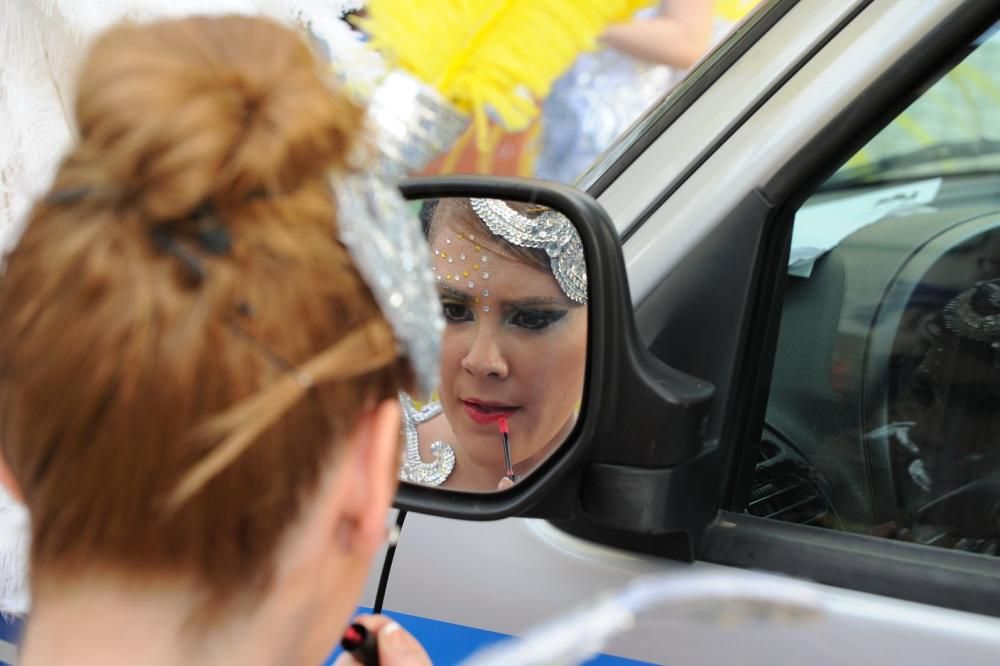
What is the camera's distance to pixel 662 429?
1272 millimetres

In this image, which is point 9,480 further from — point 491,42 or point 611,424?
point 491,42

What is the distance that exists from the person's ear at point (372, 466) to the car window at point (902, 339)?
689 mm

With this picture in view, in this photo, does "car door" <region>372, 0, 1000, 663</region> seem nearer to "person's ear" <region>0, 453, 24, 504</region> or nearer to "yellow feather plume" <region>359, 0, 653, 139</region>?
"yellow feather plume" <region>359, 0, 653, 139</region>

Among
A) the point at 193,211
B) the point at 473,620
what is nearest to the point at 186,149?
the point at 193,211

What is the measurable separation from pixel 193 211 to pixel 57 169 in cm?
16

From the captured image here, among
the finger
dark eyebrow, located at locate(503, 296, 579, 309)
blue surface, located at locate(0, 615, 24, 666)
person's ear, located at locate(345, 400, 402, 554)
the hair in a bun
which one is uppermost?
the hair in a bun

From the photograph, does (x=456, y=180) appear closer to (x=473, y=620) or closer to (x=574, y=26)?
(x=574, y=26)

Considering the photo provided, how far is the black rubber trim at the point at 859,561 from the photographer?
132 cm

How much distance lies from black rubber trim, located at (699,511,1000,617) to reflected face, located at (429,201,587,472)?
278mm

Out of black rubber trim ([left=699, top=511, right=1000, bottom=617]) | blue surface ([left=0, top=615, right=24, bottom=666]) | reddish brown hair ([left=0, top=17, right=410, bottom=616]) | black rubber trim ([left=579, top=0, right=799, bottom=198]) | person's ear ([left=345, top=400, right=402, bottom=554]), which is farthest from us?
blue surface ([left=0, top=615, right=24, bottom=666])

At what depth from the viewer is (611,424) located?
1271 mm

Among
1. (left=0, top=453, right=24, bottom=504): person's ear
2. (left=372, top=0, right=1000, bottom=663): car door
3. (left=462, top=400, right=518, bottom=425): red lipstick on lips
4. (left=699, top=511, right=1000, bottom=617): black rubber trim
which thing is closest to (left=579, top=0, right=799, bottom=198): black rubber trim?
(left=372, top=0, right=1000, bottom=663): car door

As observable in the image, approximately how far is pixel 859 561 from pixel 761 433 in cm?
22

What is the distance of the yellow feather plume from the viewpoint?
1.38m
